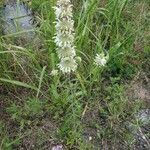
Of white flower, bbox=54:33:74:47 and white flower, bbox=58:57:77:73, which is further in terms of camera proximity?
white flower, bbox=58:57:77:73

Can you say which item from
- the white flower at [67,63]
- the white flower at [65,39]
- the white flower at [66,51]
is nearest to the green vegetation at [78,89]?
the white flower at [67,63]

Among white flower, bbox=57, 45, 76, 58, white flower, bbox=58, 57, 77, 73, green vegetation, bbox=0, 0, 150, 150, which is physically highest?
white flower, bbox=57, 45, 76, 58

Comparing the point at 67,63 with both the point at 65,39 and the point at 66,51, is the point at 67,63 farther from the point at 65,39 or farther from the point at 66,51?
the point at 65,39

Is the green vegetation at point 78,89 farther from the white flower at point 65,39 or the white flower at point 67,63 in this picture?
the white flower at point 65,39

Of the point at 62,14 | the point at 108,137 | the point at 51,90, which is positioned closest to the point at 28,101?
the point at 51,90

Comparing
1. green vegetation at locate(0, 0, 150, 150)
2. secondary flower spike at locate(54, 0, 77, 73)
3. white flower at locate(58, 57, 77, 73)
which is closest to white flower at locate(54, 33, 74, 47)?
secondary flower spike at locate(54, 0, 77, 73)

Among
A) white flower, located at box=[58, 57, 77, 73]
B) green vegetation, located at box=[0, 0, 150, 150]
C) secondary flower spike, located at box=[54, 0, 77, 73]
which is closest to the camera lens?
secondary flower spike, located at box=[54, 0, 77, 73]

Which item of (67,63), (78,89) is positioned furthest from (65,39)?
(78,89)

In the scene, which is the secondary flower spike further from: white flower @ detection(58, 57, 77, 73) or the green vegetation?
the green vegetation
